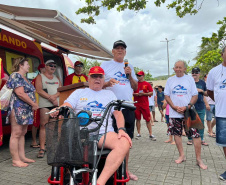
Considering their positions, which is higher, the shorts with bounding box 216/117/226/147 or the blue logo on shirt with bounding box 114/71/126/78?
the blue logo on shirt with bounding box 114/71/126/78

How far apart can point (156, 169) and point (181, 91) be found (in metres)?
1.51

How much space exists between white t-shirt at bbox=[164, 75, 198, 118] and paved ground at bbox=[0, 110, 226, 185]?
0.96 meters

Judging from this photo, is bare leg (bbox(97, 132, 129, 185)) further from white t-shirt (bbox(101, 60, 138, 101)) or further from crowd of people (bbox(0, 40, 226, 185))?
white t-shirt (bbox(101, 60, 138, 101))

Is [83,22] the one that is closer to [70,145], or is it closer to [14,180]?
[14,180]

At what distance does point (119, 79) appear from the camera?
3.53 metres

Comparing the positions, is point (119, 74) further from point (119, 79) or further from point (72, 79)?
point (72, 79)

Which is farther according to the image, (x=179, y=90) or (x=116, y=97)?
(x=179, y=90)

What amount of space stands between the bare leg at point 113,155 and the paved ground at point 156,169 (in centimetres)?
123

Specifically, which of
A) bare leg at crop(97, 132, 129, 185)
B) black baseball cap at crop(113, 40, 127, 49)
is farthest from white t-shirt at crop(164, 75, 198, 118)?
bare leg at crop(97, 132, 129, 185)

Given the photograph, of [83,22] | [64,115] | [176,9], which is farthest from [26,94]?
[176,9]

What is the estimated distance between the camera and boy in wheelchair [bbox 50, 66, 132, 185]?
2.27 m

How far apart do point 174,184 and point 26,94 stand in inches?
116

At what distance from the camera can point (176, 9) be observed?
891 cm

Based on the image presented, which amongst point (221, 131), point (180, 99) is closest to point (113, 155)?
point (221, 131)
